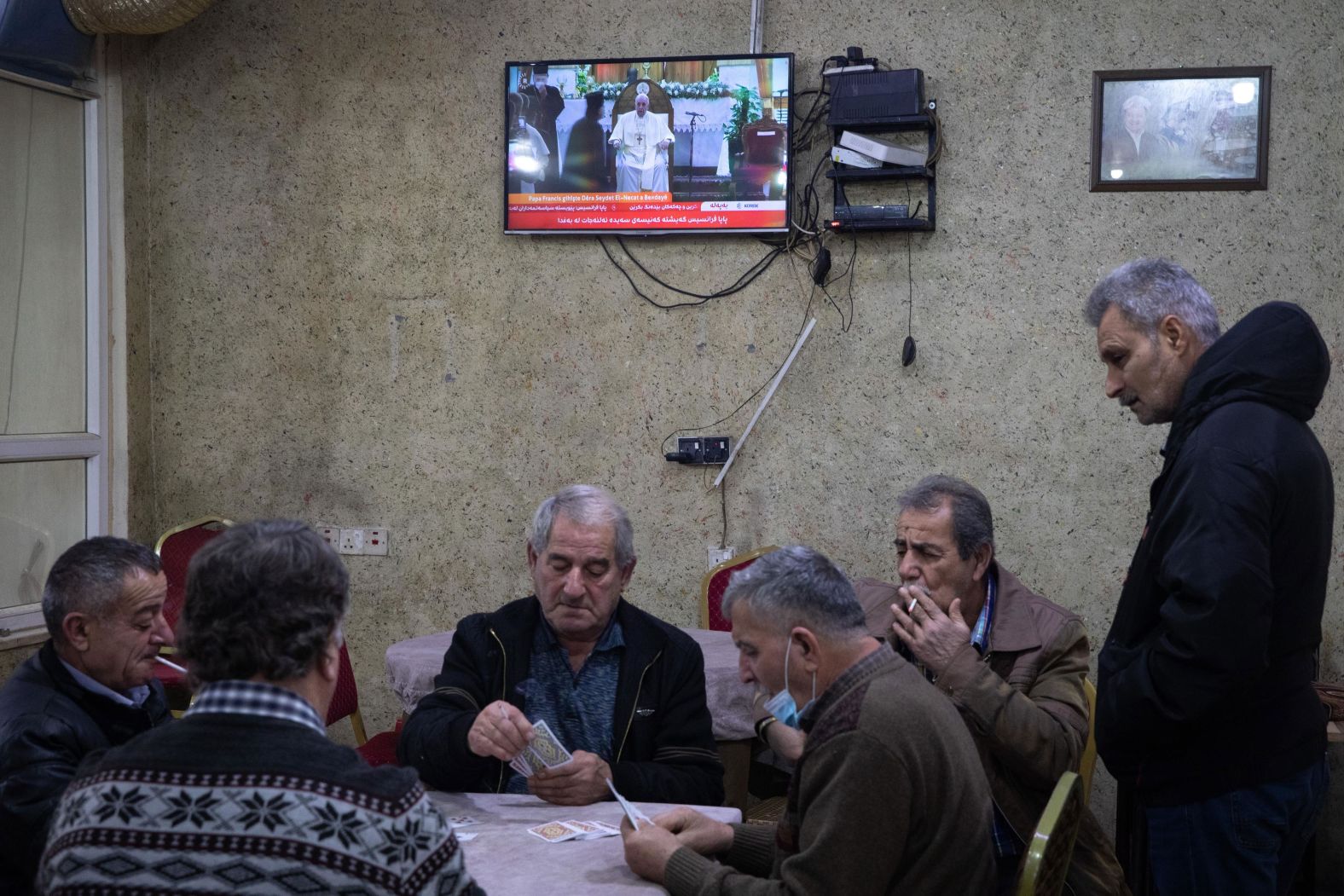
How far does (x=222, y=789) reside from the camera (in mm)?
1353

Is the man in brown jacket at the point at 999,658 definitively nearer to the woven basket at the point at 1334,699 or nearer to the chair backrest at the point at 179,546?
the woven basket at the point at 1334,699

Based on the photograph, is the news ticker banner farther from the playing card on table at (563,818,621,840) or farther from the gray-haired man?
the gray-haired man

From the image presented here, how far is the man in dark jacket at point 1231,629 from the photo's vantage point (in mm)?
2191

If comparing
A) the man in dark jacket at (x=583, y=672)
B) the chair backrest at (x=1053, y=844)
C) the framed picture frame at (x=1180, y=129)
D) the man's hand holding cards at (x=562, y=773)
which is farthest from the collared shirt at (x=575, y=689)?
the framed picture frame at (x=1180, y=129)

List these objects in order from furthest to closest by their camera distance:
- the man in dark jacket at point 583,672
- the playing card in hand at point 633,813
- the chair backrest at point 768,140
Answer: the chair backrest at point 768,140
the man in dark jacket at point 583,672
the playing card in hand at point 633,813

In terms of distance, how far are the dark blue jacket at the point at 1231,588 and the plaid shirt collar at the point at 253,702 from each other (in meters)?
1.55

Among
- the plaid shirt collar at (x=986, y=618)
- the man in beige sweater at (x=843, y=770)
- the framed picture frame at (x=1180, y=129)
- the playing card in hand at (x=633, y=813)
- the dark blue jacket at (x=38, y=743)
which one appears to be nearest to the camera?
the man in beige sweater at (x=843, y=770)

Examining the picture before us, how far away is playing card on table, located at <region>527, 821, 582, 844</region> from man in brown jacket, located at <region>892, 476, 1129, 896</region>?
860 mm

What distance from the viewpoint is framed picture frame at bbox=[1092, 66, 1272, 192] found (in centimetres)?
435

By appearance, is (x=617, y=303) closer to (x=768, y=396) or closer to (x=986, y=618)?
(x=768, y=396)

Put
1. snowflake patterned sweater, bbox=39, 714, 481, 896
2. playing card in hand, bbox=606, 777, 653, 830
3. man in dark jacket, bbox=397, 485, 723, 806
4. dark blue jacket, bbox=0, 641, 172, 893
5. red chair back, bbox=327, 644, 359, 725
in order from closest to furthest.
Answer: snowflake patterned sweater, bbox=39, 714, 481, 896 → dark blue jacket, bbox=0, 641, 172, 893 → playing card in hand, bbox=606, 777, 653, 830 → man in dark jacket, bbox=397, 485, 723, 806 → red chair back, bbox=327, 644, 359, 725

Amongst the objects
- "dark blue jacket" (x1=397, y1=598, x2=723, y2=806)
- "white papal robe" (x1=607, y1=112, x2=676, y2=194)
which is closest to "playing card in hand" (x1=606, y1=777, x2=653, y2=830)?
"dark blue jacket" (x1=397, y1=598, x2=723, y2=806)

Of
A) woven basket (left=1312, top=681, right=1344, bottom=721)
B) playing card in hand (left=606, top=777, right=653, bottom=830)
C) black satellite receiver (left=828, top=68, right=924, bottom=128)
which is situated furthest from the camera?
black satellite receiver (left=828, top=68, right=924, bottom=128)

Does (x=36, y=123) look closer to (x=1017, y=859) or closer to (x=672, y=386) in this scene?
(x=672, y=386)
